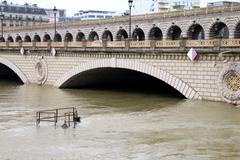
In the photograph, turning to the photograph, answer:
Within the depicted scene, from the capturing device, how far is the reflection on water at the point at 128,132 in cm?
2608

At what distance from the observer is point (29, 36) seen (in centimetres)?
8575

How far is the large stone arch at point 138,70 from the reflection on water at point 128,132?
125 cm

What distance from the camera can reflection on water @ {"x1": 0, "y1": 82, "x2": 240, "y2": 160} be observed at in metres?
26.1

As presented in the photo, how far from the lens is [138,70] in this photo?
4656cm

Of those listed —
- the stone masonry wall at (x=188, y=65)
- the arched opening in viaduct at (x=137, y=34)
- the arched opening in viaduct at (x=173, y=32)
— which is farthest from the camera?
the arched opening in viaduct at (x=137, y=34)

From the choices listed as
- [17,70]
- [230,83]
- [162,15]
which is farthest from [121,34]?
[230,83]

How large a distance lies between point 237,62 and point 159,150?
46.1 feet

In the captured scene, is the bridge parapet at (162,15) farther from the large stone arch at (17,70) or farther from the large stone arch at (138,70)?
the large stone arch at (138,70)

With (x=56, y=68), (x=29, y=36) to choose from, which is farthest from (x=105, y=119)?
(x=29, y=36)

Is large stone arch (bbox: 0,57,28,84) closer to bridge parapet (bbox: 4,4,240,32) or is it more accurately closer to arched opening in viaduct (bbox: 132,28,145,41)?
bridge parapet (bbox: 4,4,240,32)

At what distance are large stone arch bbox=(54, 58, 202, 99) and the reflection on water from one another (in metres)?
1.25

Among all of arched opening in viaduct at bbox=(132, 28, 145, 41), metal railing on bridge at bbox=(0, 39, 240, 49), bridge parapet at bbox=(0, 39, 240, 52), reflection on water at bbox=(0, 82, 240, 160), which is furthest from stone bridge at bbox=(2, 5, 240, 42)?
reflection on water at bbox=(0, 82, 240, 160)

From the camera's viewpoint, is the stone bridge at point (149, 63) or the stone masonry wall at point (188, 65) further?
the stone masonry wall at point (188, 65)

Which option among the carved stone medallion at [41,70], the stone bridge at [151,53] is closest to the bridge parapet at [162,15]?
the stone bridge at [151,53]
